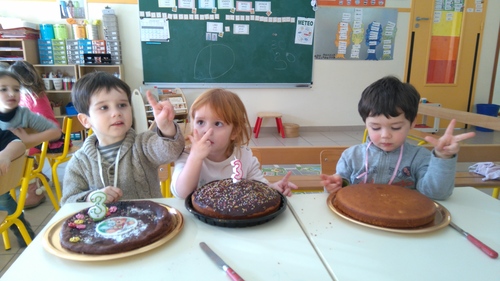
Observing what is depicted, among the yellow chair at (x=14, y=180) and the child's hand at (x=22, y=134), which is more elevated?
the child's hand at (x=22, y=134)

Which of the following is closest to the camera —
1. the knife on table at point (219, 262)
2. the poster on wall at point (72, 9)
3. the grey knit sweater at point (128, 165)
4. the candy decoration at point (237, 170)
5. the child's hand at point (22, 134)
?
the knife on table at point (219, 262)

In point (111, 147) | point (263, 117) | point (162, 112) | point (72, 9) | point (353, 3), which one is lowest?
point (263, 117)

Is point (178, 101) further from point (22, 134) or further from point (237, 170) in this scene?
point (237, 170)

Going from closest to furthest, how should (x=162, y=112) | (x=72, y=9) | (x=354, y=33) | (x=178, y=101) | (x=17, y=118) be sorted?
(x=162, y=112) → (x=17, y=118) → (x=72, y=9) → (x=178, y=101) → (x=354, y=33)

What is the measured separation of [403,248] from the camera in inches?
31.9

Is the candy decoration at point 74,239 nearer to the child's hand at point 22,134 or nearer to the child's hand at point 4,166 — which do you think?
the child's hand at point 4,166

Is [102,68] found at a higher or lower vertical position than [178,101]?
higher

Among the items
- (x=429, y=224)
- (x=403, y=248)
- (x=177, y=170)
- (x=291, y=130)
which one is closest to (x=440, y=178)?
(x=429, y=224)

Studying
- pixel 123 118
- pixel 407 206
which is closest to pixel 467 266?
pixel 407 206

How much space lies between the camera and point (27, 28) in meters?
4.69

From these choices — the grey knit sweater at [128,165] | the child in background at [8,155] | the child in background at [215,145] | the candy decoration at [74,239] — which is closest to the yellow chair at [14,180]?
the child in background at [8,155]

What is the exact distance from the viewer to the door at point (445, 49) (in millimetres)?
5730

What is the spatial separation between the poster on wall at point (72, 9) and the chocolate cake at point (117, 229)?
5.04 meters

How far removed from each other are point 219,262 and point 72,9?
5.44 m
